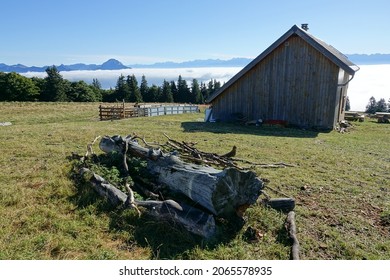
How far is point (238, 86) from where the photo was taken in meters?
20.9

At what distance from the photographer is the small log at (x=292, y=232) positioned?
13.7ft

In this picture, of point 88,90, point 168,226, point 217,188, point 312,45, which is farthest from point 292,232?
point 88,90

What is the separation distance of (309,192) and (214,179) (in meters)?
3.13

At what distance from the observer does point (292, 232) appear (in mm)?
4676

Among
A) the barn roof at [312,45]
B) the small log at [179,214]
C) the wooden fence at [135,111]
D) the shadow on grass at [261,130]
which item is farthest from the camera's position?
the wooden fence at [135,111]

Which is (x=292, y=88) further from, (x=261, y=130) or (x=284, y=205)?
(x=284, y=205)

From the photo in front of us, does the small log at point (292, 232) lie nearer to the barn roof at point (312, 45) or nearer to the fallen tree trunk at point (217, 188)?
the fallen tree trunk at point (217, 188)

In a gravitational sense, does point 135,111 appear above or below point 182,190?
above

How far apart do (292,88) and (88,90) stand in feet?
233

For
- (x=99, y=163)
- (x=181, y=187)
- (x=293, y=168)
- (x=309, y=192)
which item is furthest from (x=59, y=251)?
(x=293, y=168)

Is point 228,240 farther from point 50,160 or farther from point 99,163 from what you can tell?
point 50,160

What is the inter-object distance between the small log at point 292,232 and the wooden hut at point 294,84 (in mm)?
14790

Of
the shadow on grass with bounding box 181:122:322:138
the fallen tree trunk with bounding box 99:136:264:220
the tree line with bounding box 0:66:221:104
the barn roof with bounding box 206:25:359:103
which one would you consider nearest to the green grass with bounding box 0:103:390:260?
the fallen tree trunk with bounding box 99:136:264:220

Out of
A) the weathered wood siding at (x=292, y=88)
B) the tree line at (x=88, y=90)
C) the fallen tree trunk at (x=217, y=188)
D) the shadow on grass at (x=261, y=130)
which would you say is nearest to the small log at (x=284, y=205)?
the fallen tree trunk at (x=217, y=188)
